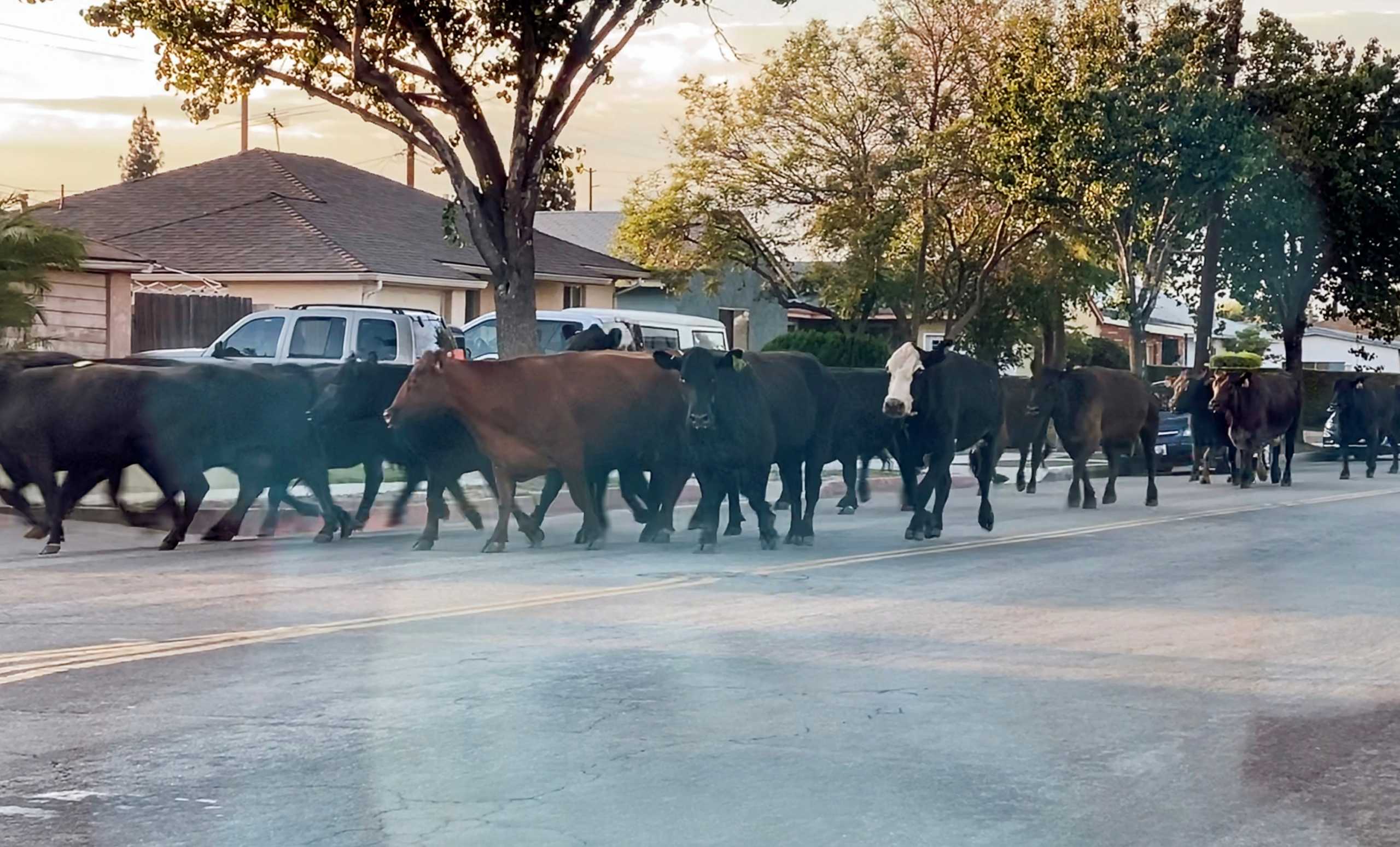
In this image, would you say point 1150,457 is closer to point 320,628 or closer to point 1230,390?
point 1230,390

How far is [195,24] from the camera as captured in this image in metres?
24.7

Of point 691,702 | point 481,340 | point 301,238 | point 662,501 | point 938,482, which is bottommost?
point 691,702

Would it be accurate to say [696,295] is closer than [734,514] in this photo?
No

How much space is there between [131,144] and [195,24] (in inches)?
4337

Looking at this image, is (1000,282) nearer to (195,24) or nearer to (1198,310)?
(1198,310)

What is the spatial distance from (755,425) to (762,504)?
66cm

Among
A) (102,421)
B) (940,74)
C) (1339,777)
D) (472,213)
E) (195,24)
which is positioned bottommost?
(1339,777)

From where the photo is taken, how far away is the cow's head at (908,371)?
1714cm

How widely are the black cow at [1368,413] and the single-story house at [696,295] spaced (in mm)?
20471

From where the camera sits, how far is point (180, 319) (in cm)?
3428

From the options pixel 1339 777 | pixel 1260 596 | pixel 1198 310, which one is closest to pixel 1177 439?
pixel 1198 310

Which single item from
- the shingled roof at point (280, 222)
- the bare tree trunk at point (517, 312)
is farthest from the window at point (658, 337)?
the shingled roof at point (280, 222)

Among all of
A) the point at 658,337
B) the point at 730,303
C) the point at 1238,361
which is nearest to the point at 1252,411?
the point at 658,337

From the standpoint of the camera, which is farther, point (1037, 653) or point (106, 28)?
point (106, 28)
